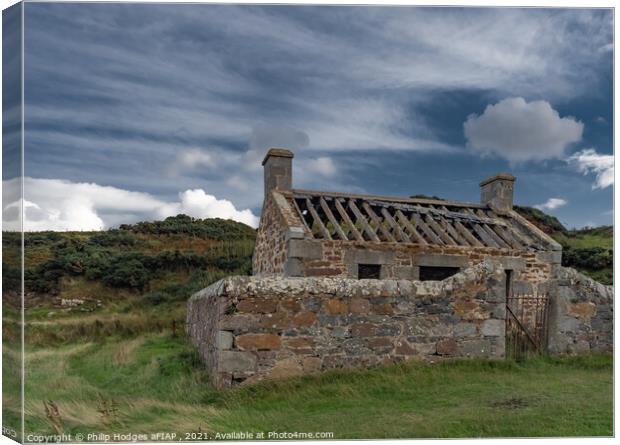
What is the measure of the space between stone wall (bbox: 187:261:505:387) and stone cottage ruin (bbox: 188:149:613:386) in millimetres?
17

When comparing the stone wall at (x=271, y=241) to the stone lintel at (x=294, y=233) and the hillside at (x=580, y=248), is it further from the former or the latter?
the hillside at (x=580, y=248)

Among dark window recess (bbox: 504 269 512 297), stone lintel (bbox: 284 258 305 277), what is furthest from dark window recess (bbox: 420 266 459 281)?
stone lintel (bbox: 284 258 305 277)

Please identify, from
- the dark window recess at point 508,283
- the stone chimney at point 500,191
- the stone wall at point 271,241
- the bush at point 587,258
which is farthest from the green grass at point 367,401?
the stone chimney at point 500,191

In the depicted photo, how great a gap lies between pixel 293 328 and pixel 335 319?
0.70 metres

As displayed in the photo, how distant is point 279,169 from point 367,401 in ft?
29.5

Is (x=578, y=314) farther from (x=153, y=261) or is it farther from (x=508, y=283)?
(x=153, y=261)

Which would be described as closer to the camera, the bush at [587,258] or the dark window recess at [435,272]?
the bush at [587,258]

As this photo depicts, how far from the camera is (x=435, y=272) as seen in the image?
14.4 meters

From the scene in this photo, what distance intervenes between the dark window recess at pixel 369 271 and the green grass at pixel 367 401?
4639 mm

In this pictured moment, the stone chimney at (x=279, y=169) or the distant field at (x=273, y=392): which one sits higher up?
the stone chimney at (x=279, y=169)

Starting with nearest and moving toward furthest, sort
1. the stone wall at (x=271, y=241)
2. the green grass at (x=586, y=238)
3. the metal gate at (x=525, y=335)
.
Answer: the green grass at (x=586, y=238)
the metal gate at (x=525, y=335)
the stone wall at (x=271, y=241)

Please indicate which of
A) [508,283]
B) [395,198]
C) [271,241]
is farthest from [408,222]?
[271,241]

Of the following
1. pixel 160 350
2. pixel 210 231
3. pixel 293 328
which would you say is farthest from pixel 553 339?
pixel 210 231

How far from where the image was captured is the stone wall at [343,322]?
8391mm
